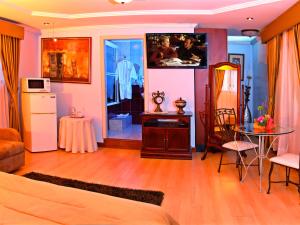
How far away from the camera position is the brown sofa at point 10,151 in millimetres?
4027

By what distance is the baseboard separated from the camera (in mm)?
5957

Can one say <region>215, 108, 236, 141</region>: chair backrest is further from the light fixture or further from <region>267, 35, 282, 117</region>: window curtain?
the light fixture

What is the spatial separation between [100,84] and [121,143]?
4.42 feet

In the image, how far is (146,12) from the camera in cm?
480

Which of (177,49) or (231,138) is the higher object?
(177,49)

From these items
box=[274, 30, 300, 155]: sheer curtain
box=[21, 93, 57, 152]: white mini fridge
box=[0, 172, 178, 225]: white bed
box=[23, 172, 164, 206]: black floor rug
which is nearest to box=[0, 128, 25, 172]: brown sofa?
box=[23, 172, 164, 206]: black floor rug

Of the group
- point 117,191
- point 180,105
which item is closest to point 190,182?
point 117,191

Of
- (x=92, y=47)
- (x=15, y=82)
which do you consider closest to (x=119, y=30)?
(x=92, y=47)

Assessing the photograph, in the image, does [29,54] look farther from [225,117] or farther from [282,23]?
[282,23]

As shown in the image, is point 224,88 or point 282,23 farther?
point 224,88

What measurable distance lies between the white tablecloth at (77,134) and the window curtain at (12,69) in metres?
0.92

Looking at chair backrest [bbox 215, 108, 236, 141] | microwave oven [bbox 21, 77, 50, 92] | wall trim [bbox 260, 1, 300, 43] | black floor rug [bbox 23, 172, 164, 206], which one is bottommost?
black floor rug [bbox 23, 172, 164, 206]

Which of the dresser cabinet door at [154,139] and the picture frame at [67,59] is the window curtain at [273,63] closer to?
the dresser cabinet door at [154,139]

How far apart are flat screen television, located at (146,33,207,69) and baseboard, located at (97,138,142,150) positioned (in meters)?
1.69
